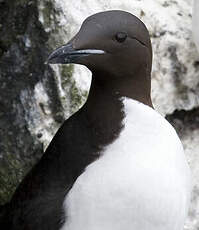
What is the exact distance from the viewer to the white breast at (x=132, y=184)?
3.48 meters

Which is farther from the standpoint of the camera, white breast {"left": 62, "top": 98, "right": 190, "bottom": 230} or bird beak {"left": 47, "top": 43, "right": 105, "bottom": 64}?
white breast {"left": 62, "top": 98, "right": 190, "bottom": 230}

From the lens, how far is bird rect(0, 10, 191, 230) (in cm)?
346

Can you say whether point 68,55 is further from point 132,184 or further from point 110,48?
point 132,184

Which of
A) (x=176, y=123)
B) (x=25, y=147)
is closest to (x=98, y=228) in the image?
(x=25, y=147)

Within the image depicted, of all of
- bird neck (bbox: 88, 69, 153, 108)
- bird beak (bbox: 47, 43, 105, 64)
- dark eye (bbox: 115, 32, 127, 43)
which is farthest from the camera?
bird neck (bbox: 88, 69, 153, 108)

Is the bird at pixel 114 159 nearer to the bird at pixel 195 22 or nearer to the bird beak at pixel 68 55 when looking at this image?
the bird beak at pixel 68 55

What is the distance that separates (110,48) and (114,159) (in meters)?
0.48

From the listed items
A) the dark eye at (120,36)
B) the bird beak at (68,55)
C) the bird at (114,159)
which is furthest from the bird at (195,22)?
the bird beak at (68,55)

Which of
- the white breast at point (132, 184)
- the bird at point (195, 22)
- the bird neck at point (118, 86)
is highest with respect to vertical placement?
the bird neck at point (118, 86)

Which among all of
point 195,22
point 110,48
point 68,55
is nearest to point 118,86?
point 110,48

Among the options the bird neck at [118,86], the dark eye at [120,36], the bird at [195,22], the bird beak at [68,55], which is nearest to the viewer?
the bird beak at [68,55]

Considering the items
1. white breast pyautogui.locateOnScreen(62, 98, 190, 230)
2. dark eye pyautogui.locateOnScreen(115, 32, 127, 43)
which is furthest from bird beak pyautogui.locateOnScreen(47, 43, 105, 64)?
white breast pyautogui.locateOnScreen(62, 98, 190, 230)

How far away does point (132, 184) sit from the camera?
3.48 m

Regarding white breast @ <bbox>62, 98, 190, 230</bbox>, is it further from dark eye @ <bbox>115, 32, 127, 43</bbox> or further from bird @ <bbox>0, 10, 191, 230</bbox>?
dark eye @ <bbox>115, 32, 127, 43</bbox>
